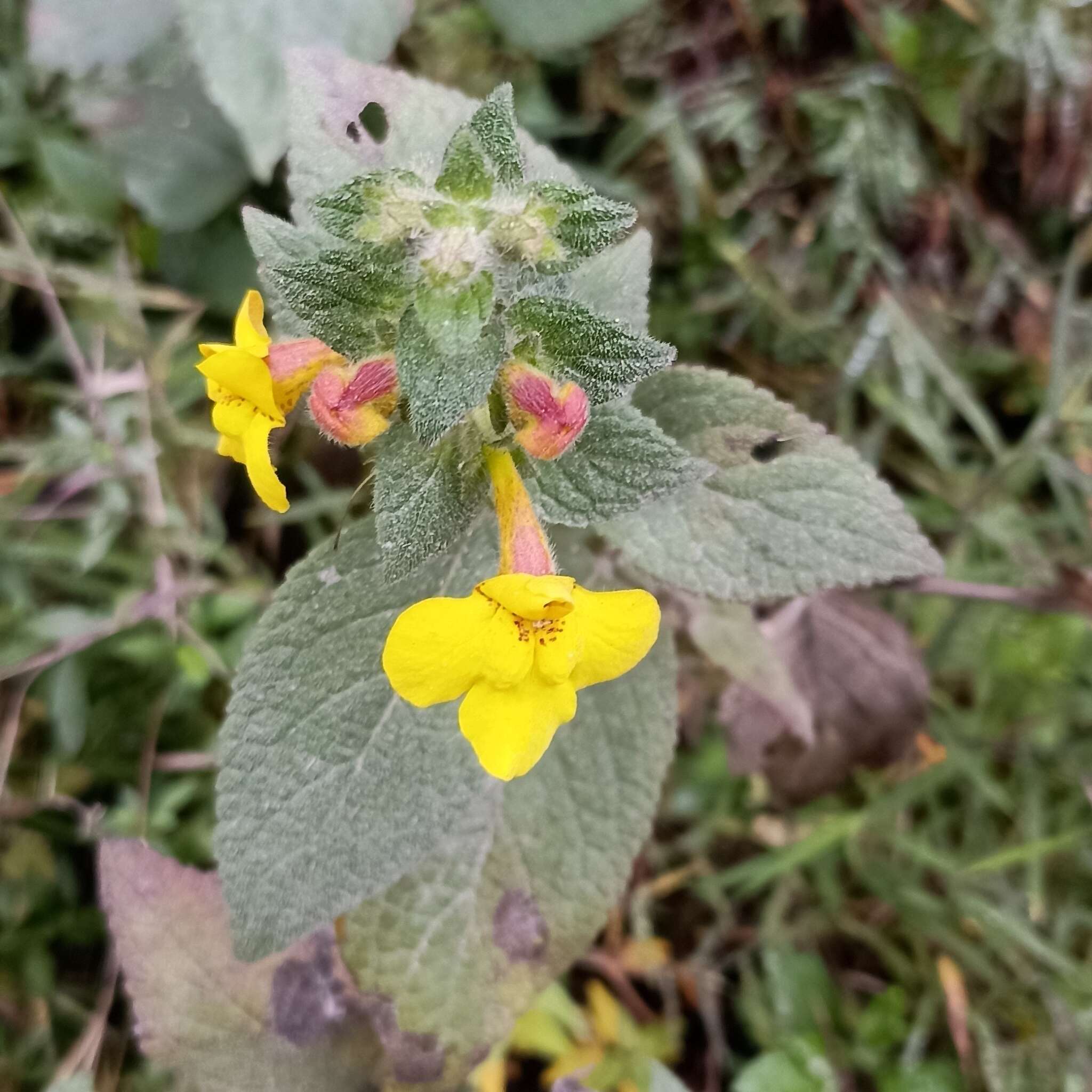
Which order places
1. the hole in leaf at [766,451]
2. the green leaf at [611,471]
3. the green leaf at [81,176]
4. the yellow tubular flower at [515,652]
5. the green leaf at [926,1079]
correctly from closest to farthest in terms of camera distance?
the yellow tubular flower at [515,652] < the green leaf at [611,471] < the hole in leaf at [766,451] < the green leaf at [926,1079] < the green leaf at [81,176]

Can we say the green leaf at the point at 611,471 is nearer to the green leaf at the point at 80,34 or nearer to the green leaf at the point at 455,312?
the green leaf at the point at 455,312

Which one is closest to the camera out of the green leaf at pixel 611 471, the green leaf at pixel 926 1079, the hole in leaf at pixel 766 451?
the green leaf at pixel 611 471

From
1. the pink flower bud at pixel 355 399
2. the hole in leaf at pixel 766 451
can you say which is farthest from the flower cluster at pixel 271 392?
the hole in leaf at pixel 766 451

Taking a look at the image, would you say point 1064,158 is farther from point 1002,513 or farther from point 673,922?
point 673,922

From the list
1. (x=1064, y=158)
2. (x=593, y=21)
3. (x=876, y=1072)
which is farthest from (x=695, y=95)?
(x=876, y=1072)

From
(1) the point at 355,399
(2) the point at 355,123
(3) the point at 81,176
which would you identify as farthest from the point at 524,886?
(3) the point at 81,176

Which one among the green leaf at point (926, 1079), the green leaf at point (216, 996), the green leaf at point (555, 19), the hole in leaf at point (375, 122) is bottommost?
the green leaf at point (926, 1079)
